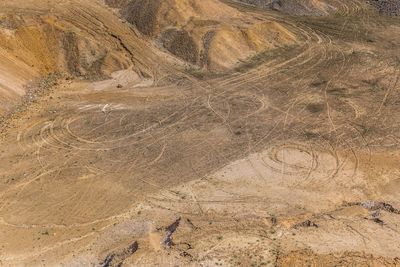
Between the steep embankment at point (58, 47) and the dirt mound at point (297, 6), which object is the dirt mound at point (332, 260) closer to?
the steep embankment at point (58, 47)

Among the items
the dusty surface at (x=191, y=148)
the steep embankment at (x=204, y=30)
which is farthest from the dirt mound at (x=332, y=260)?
the steep embankment at (x=204, y=30)

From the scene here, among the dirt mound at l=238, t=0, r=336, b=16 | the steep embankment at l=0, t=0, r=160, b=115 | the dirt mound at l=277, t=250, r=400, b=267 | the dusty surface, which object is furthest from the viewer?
the dirt mound at l=238, t=0, r=336, b=16

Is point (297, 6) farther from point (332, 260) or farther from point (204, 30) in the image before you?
point (332, 260)

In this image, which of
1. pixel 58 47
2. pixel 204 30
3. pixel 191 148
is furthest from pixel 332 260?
pixel 58 47

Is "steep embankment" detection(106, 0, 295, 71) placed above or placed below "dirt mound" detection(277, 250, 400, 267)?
above

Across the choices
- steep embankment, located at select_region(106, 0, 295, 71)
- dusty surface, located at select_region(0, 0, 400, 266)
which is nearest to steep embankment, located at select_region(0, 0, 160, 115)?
dusty surface, located at select_region(0, 0, 400, 266)

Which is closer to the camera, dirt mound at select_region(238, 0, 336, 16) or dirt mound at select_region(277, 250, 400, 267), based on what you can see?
dirt mound at select_region(277, 250, 400, 267)

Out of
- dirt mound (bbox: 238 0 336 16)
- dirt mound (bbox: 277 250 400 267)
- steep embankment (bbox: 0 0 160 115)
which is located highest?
dirt mound (bbox: 238 0 336 16)

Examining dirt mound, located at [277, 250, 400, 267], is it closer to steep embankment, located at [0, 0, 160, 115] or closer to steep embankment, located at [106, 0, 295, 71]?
steep embankment, located at [106, 0, 295, 71]

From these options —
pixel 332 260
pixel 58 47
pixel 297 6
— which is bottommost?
pixel 332 260
